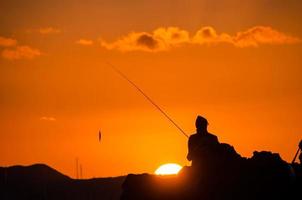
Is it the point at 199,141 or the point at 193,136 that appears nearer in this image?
the point at 199,141

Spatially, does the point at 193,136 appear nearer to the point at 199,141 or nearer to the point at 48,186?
the point at 199,141

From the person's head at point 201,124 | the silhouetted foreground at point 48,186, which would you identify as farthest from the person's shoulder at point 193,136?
the silhouetted foreground at point 48,186

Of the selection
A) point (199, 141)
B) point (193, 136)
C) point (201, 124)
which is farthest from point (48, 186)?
point (199, 141)

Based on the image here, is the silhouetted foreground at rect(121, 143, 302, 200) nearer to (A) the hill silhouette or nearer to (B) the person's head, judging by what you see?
(A) the hill silhouette

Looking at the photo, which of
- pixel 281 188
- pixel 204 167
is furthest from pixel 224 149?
pixel 281 188

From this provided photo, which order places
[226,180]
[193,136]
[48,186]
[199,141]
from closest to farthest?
[226,180] → [199,141] → [193,136] → [48,186]

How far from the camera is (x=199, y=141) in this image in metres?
20.9

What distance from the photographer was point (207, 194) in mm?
19703

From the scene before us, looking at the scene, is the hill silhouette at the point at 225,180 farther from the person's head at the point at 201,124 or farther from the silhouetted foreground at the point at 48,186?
the silhouetted foreground at the point at 48,186

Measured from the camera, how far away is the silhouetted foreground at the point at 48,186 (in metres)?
150

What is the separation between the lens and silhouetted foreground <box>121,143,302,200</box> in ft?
62.0

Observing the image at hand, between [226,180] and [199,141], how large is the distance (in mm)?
1680

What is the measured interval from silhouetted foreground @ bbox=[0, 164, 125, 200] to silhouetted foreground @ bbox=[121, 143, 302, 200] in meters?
121

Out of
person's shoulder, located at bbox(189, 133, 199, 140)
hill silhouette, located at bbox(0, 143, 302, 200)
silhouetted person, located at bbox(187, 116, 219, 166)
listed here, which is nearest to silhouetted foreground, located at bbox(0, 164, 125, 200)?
person's shoulder, located at bbox(189, 133, 199, 140)
